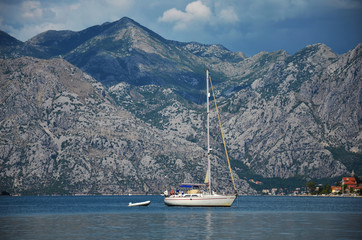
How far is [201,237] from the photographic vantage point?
290ft

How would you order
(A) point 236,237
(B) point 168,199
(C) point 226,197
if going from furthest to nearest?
1. (B) point 168,199
2. (C) point 226,197
3. (A) point 236,237

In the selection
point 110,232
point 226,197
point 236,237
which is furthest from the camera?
point 226,197

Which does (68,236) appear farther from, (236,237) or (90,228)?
(236,237)

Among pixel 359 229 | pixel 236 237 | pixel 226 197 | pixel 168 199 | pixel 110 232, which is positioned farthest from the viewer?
pixel 168 199

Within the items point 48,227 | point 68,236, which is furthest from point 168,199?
point 68,236

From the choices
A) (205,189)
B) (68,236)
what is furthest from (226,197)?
(68,236)

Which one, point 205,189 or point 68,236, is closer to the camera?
point 68,236

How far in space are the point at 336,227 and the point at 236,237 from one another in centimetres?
3022

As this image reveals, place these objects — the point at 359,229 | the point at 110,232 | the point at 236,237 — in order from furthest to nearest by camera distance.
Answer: the point at 359,229, the point at 110,232, the point at 236,237

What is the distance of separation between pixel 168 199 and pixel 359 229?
9475 cm

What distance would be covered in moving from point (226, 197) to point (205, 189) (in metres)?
8.95

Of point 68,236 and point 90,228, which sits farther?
point 90,228

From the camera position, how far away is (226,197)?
172 meters

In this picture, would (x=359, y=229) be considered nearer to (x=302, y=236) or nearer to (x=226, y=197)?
(x=302, y=236)
